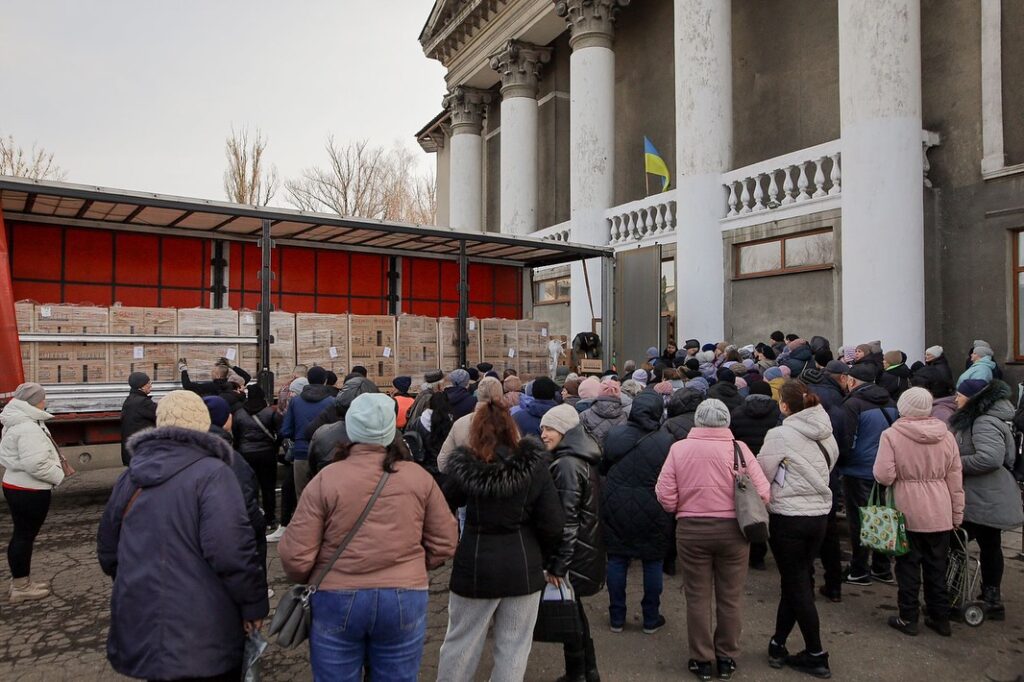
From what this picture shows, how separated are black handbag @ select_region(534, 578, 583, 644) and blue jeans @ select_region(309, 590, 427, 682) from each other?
0.99m

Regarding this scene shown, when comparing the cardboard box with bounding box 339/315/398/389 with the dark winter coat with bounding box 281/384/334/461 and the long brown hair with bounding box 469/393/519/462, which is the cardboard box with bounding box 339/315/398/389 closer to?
the dark winter coat with bounding box 281/384/334/461

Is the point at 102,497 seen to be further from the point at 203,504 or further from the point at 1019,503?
the point at 1019,503

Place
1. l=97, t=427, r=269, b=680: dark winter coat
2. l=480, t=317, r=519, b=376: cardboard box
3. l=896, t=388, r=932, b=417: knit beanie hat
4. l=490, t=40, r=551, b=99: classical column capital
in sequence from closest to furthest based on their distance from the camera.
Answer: l=97, t=427, r=269, b=680: dark winter coat
l=896, t=388, r=932, b=417: knit beanie hat
l=480, t=317, r=519, b=376: cardboard box
l=490, t=40, r=551, b=99: classical column capital

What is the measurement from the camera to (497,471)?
3.36 m

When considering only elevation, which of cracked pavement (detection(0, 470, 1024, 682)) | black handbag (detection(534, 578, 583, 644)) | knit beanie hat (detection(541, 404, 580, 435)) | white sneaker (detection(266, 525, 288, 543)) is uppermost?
knit beanie hat (detection(541, 404, 580, 435))

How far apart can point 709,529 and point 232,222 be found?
29.2 ft

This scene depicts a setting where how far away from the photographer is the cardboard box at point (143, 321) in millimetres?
9195

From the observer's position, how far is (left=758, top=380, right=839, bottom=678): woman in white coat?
443cm

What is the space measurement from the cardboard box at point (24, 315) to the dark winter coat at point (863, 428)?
30.1 feet

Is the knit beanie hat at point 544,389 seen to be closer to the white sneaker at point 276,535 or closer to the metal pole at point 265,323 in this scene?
the white sneaker at point 276,535

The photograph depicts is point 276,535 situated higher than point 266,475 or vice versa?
point 266,475

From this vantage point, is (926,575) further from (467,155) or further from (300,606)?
(467,155)

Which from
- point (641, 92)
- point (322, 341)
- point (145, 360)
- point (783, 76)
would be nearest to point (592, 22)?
point (641, 92)

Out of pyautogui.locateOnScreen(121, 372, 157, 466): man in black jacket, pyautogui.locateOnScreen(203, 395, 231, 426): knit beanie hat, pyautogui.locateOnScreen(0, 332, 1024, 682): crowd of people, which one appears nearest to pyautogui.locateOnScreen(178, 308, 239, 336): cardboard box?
pyautogui.locateOnScreen(0, 332, 1024, 682): crowd of people
